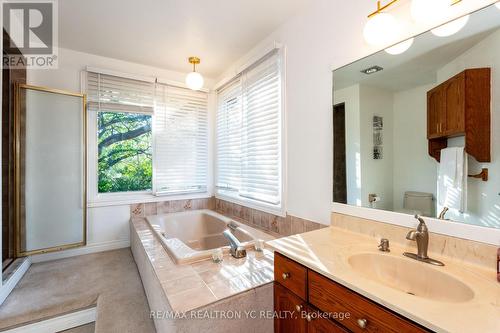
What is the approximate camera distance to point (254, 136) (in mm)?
2461

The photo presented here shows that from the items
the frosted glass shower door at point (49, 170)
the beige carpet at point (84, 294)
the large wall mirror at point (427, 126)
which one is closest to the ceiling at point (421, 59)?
the large wall mirror at point (427, 126)

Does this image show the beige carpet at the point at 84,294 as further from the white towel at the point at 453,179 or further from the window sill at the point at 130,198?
the white towel at the point at 453,179

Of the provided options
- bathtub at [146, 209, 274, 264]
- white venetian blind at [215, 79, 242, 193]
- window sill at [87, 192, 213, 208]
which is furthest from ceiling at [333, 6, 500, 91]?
window sill at [87, 192, 213, 208]

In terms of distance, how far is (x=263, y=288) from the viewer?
4.40 ft

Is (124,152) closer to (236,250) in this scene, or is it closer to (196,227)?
(196,227)

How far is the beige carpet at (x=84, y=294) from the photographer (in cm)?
160

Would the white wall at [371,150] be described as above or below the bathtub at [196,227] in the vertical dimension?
above

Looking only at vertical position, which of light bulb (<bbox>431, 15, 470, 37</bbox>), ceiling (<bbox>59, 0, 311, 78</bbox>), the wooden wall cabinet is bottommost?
the wooden wall cabinet

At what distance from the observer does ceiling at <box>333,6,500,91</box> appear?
0.99 m

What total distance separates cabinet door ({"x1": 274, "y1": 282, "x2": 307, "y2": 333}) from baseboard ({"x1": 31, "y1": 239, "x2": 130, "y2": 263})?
2.33m

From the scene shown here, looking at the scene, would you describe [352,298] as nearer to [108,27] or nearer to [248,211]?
[248,211]

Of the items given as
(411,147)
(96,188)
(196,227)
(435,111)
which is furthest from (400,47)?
(96,188)

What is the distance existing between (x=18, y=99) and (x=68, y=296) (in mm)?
1859

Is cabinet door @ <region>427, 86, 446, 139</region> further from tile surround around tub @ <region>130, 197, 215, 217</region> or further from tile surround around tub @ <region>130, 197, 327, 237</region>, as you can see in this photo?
tile surround around tub @ <region>130, 197, 215, 217</region>
